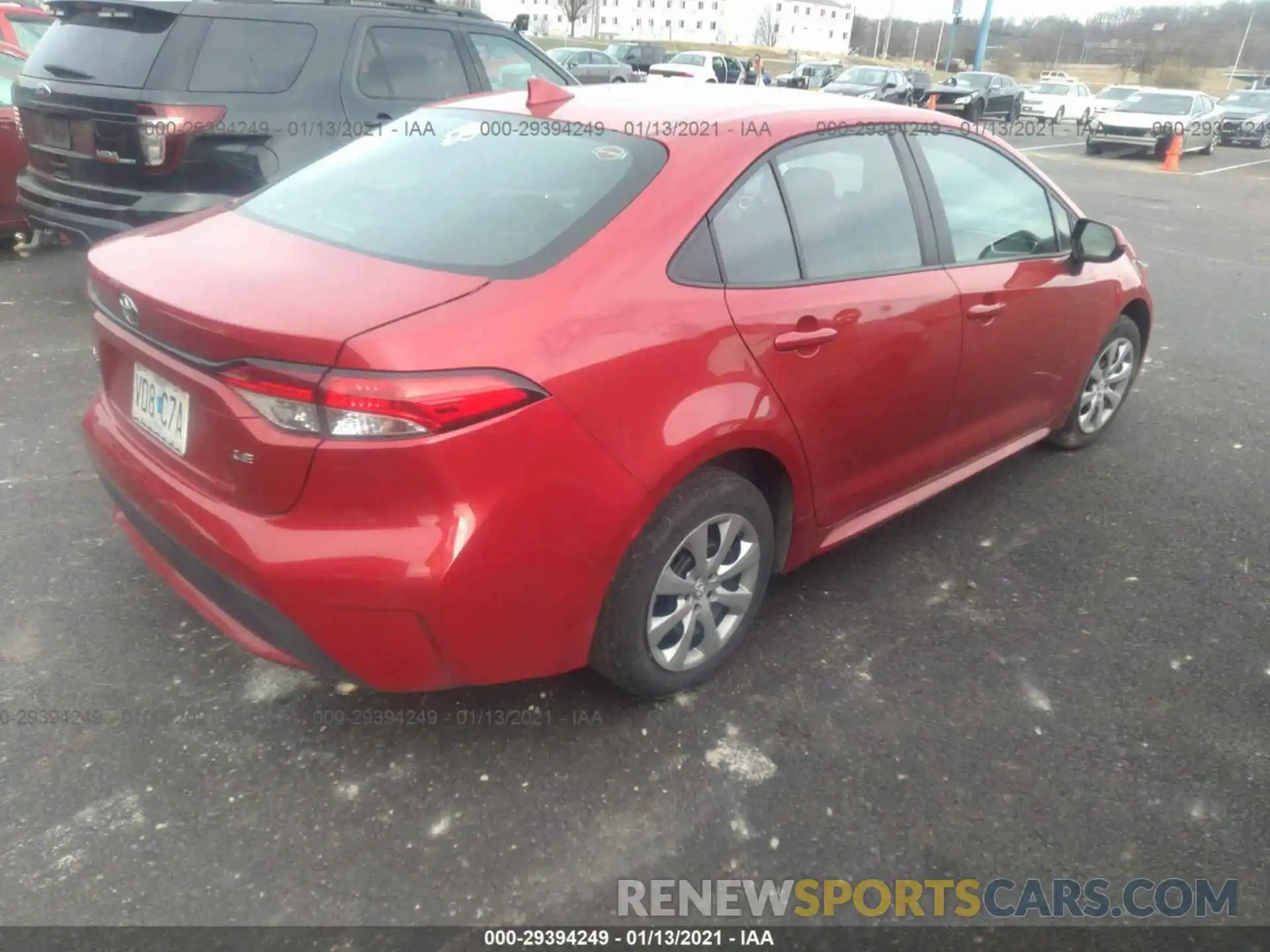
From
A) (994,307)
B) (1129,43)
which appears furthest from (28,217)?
(1129,43)

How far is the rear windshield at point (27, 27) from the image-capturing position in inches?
335

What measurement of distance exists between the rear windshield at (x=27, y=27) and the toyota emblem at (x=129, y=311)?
8077mm

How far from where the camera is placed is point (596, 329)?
84.6 inches

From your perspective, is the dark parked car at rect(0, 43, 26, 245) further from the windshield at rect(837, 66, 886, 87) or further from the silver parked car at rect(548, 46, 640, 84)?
the windshield at rect(837, 66, 886, 87)

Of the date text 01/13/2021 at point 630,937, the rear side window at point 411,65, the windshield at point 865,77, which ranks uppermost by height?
the rear side window at point 411,65

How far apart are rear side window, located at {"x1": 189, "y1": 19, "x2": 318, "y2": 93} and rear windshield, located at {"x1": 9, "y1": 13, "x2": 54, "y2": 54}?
15.6 ft

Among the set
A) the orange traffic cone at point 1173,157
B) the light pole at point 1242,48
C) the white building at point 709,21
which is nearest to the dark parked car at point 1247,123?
the orange traffic cone at point 1173,157

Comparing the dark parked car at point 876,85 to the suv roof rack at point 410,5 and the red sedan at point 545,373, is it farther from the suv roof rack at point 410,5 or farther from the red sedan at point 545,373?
the red sedan at point 545,373

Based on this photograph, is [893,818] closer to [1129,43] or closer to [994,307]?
[994,307]

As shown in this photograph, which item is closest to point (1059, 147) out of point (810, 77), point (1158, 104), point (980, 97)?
point (1158, 104)

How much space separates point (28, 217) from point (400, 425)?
5.10 m

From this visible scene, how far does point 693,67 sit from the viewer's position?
2775 cm

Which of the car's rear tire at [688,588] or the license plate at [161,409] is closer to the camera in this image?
the license plate at [161,409]

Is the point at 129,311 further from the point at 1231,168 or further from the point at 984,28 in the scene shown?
the point at 984,28
